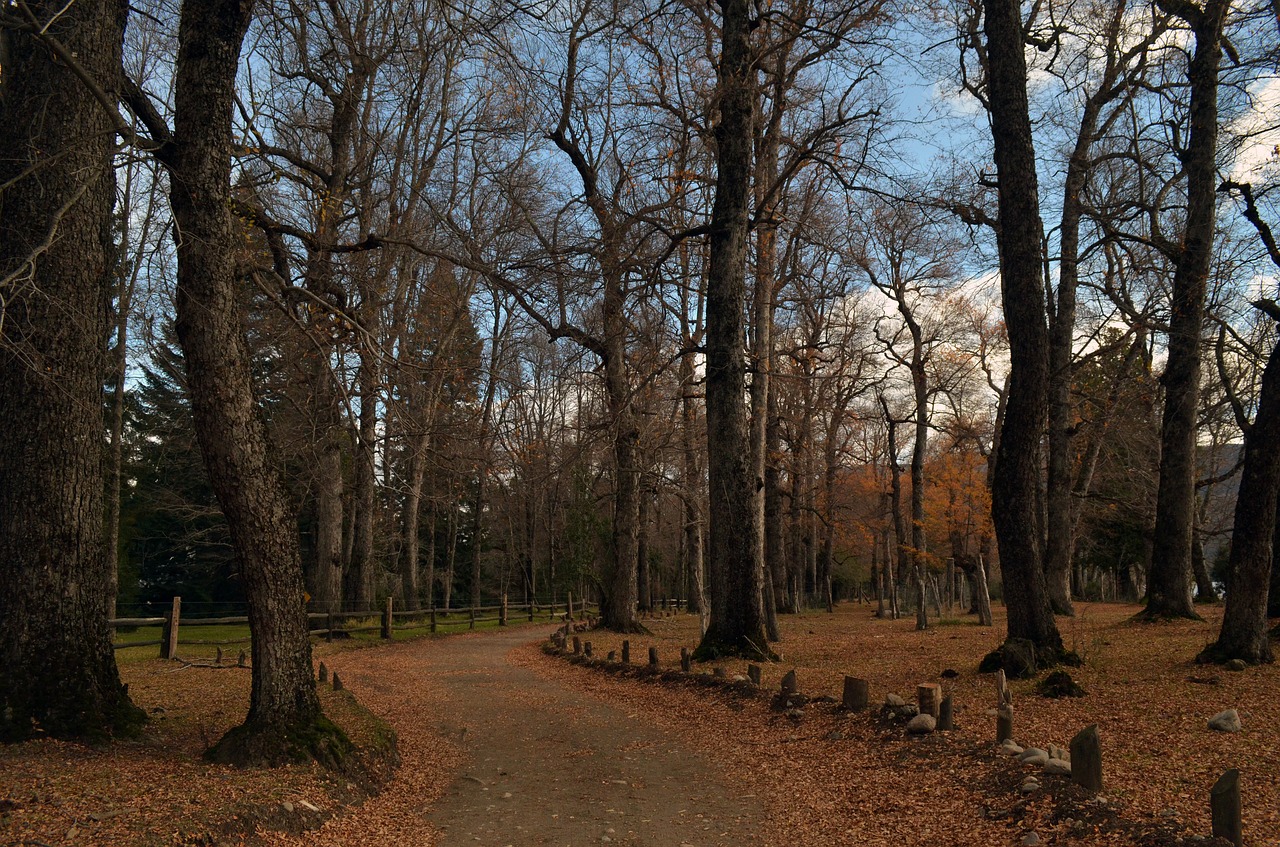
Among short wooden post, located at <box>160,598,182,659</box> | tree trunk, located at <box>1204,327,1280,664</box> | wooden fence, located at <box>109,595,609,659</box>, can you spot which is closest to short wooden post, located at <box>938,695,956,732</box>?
tree trunk, located at <box>1204,327,1280,664</box>

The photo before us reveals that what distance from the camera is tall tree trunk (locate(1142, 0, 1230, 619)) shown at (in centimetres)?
1155

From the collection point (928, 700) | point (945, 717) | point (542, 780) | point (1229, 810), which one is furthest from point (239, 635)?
point (1229, 810)

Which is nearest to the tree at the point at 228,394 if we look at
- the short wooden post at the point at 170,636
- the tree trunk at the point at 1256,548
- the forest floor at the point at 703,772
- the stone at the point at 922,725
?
the forest floor at the point at 703,772

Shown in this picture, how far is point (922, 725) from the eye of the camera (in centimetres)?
706

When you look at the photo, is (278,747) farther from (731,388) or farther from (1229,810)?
(731,388)

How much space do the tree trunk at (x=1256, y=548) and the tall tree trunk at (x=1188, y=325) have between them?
3107 millimetres

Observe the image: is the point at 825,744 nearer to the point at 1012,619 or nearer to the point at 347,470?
the point at 1012,619

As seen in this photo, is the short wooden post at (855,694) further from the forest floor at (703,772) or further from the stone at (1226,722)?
the stone at (1226,722)

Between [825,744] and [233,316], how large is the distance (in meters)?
6.21

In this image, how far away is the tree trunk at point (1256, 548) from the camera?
27.9 feet

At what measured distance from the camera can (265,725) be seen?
21.1 feet

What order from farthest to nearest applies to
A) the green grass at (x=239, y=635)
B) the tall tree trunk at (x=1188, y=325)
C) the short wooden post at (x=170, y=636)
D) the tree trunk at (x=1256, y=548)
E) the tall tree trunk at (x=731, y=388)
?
1. the green grass at (x=239, y=635)
2. the short wooden post at (x=170, y=636)
3. the tall tree trunk at (x=731, y=388)
4. the tall tree trunk at (x=1188, y=325)
5. the tree trunk at (x=1256, y=548)

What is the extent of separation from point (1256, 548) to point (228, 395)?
9.64 metres

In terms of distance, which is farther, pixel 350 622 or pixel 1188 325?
pixel 350 622
